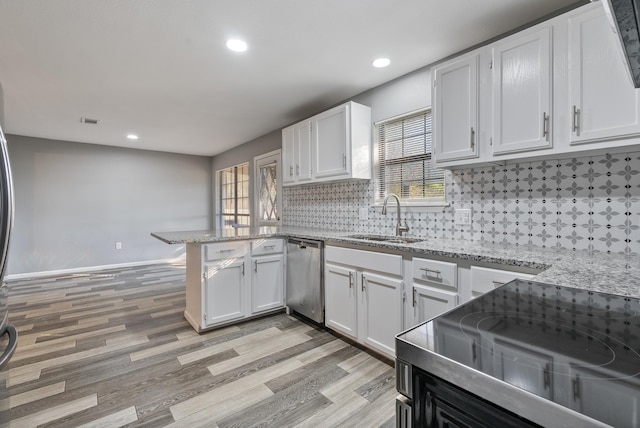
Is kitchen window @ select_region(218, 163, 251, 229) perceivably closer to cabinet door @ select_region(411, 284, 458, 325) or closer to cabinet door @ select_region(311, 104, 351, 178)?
cabinet door @ select_region(311, 104, 351, 178)

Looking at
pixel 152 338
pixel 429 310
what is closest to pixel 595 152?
pixel 429 310

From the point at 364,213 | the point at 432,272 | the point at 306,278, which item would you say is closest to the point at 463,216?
the point at 432,272

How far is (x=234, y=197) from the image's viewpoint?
20.6ft

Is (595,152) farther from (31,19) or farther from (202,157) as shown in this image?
(202,157)

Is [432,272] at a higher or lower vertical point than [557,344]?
lower

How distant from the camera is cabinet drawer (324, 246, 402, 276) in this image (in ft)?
6.91

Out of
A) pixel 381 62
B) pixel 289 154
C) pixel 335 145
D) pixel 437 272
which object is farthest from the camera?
pixel 289 154

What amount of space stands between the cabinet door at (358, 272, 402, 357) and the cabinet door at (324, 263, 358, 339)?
0.28 ft

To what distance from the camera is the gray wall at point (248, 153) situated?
467 cm

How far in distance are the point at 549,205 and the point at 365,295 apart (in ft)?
4.34

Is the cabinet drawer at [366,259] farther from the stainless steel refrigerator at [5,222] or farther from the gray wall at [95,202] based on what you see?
the gray wall at [95,202]

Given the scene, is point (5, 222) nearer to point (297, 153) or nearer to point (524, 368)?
point (524, 368)

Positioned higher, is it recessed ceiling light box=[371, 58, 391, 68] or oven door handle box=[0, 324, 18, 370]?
recessed ceiling light box=[371, 58, 391, 68]

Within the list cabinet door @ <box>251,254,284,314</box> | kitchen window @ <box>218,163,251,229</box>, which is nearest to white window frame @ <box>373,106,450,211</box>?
cabinet door @ <box>251,254,284,314</box>
